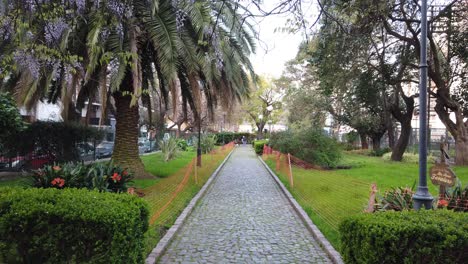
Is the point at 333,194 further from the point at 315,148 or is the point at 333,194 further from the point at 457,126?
the point at 457,126

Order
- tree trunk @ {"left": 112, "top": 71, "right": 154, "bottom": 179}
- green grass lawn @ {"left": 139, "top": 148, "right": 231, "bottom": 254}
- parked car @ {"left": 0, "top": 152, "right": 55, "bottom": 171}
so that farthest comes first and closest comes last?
1. parked car @ {"left": 0, "top": 152, "right": 55, "bottom": 171}
2. tree trunk @ {"left": 112, "top": 71, "right": 154, "bottom": 179}
3. green grass lawn @ {"left": 139, "top": 148, "right": 231, "bottom": 254}

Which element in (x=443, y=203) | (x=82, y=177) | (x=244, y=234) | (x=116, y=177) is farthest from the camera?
(x=116, y=177)

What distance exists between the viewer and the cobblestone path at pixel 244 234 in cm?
584

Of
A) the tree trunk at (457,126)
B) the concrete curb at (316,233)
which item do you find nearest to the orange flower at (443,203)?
the concrete curb at (316,233)

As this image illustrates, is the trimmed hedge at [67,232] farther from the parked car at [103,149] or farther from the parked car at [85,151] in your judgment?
the parked car at [103,149]

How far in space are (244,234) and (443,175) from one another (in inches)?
134

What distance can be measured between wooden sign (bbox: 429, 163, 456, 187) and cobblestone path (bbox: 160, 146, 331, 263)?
220cm

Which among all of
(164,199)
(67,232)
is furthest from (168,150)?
(67,232)

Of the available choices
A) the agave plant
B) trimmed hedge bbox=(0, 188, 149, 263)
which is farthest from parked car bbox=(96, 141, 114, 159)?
trimmed hedge bbox=(0, 188, 149, 263)

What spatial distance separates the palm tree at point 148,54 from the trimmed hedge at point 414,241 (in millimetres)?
5548

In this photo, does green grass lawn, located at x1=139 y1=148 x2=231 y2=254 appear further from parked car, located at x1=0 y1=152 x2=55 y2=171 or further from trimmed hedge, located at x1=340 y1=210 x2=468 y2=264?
parked car, located at x1=0 y1=152 x2=55 y2=171

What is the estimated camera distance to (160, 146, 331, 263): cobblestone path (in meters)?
5.84

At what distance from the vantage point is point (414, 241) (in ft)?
12.5

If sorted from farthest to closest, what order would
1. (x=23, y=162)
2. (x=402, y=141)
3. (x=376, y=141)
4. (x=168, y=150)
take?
(x=376, y=141) → (x=402, y=141) → (x=168, y=150) → (x=23, y=162)
